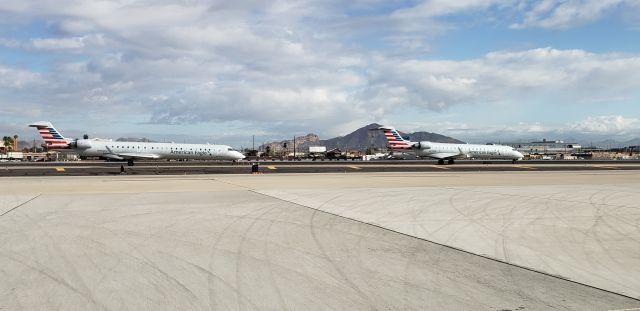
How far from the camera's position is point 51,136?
72188mm

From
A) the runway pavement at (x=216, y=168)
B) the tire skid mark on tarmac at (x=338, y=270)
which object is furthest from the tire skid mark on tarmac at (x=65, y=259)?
the runway pavement at (x=216, y=168)

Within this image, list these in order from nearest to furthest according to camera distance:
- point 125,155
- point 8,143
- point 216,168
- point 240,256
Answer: point 240,256
point 216,168
point 125,155
point 8,143

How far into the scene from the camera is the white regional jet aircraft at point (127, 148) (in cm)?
7056

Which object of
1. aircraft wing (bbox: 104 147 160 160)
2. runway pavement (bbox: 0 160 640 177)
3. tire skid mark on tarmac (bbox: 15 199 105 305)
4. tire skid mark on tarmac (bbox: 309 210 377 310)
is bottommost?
tire skid mark on tarmac (bbox: 309 210 377 310)

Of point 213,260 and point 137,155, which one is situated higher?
point 137,155

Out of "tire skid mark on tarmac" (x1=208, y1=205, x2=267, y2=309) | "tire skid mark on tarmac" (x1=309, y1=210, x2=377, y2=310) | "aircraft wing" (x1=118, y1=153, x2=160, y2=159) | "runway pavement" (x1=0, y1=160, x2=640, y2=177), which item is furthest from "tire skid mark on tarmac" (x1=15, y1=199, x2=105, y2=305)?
"aircraft wing" (x1=118, y1=153, x2=160, y2=159)

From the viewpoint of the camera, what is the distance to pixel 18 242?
462 inches

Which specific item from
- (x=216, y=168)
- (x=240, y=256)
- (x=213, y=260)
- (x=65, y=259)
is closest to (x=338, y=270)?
(x=240, y=256)

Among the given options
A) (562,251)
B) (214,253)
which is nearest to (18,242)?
(214,253)

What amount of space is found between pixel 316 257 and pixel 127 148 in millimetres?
66907

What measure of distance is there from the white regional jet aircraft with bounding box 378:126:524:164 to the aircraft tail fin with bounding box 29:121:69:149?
166 feet

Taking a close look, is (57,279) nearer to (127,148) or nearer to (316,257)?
(316,257)

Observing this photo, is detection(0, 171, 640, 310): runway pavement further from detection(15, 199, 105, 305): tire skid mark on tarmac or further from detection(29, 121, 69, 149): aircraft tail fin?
detection(29, 121, 69, 149): aircraft tail fin

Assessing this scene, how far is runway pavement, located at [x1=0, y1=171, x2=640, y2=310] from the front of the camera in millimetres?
7500
